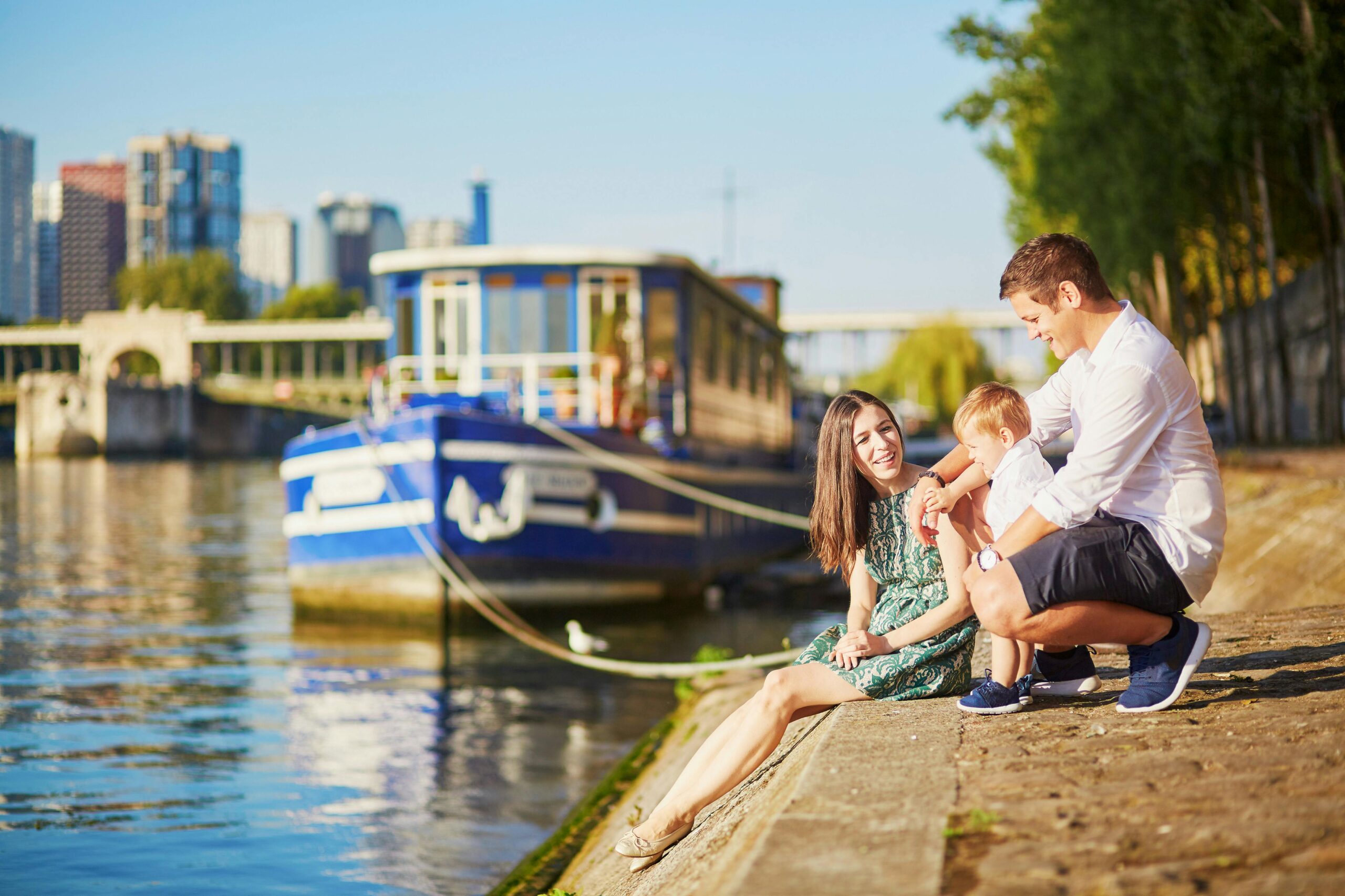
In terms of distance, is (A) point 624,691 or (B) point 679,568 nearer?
(A) point 624,691

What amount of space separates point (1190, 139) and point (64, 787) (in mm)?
17623

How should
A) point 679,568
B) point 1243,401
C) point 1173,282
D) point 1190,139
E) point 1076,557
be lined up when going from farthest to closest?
point 1243,401 < point 1173,282 < point 1190,139 < point 679,568 < point 1076,557

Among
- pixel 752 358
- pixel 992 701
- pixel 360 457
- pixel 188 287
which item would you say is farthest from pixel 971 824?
pixel 188 287

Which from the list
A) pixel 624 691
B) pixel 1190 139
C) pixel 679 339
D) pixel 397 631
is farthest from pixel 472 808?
pixel 1190 139


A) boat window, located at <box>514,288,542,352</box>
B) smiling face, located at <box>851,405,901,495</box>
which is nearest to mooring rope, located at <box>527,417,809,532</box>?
boat window, located at <box>514,288,542,352</box>

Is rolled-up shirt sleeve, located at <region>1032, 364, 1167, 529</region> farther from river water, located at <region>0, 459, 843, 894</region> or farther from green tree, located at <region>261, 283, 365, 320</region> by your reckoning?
green tree, located at <region>261, 283, 365, 320</region>

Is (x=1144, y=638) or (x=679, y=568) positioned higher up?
(x=1144, y=638)

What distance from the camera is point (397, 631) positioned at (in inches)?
513

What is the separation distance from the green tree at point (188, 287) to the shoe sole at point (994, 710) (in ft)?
456

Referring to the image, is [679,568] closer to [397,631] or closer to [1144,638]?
[397,631]

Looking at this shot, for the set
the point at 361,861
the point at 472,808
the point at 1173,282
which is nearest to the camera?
the point at 361,861

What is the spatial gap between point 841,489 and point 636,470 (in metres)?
9.57

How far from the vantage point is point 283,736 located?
848 cm

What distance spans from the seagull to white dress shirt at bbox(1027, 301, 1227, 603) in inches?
242
